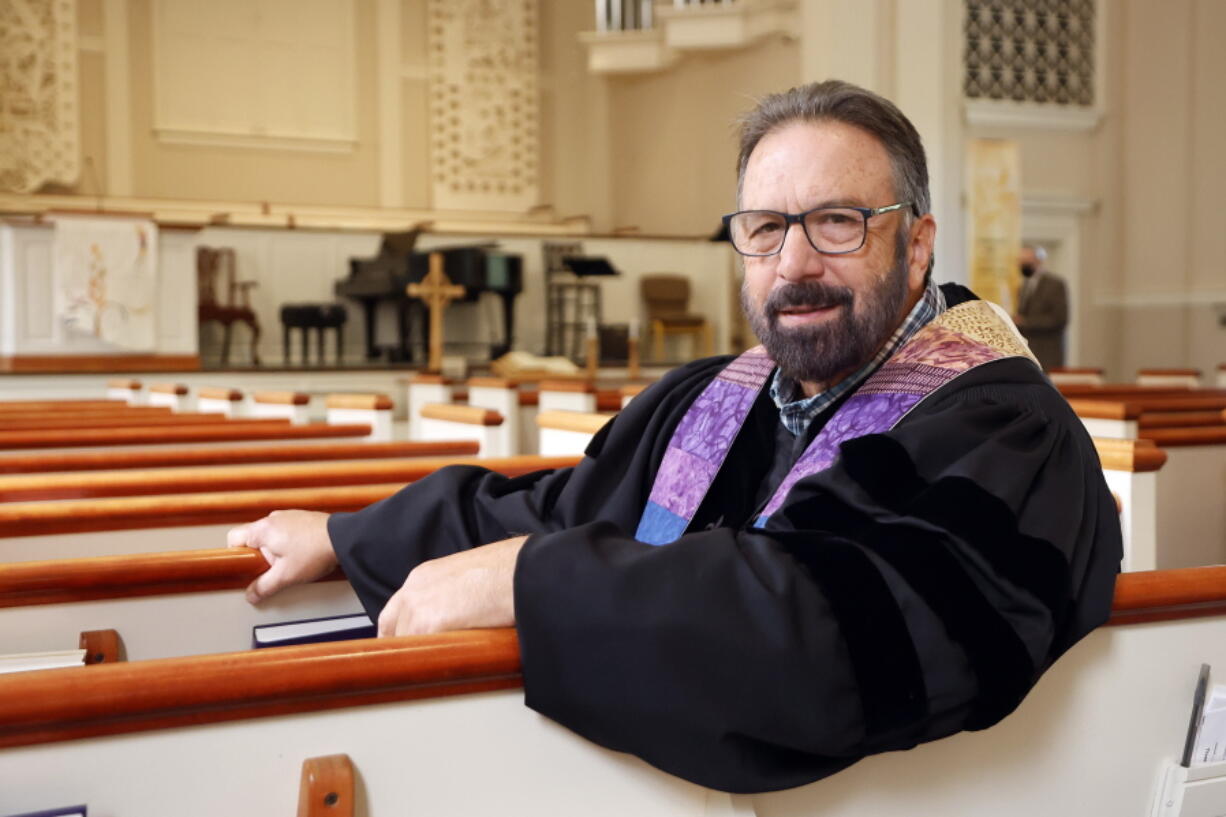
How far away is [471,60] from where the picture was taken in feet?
45.3

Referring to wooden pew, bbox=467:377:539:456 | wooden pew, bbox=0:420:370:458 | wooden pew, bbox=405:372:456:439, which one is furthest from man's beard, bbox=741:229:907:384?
wooden pew, bbox=405:372:456:439

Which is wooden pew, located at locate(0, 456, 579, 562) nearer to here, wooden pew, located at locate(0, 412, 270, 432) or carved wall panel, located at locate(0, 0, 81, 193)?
wooden pew, located at locate(0, 412, 270, 432)

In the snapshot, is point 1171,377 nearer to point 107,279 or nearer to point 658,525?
point 658,525

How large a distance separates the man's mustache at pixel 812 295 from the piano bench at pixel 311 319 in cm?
905

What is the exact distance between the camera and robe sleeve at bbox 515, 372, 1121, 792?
1101mm

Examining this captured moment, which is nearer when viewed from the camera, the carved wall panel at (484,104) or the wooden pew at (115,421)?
the wooden pew at (115,421)

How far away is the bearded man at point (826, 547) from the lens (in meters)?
1.11

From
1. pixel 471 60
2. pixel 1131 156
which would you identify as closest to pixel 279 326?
pixel 471 60

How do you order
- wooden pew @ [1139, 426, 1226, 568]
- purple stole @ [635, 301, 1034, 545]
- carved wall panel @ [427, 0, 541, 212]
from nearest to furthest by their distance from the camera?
purple stole @ [635, 301, 1034, 545]
wooden pew @ [1139, 426, 1226, 568]
carved wall panel @ [427, 0, 541, 212]

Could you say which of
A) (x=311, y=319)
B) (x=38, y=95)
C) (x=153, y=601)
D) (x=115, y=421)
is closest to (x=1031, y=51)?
(x=311, y=319)

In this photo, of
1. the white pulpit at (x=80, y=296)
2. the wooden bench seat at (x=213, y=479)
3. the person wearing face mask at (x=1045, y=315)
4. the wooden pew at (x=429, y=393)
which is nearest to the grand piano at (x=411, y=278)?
the white pulpit at (x=80, y=296)

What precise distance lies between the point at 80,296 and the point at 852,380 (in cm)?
817

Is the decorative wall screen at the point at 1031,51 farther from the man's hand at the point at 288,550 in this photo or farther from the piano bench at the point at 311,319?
the man's hand at the point at 288,550

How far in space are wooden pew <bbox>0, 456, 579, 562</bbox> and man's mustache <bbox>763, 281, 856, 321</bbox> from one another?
94 cm
